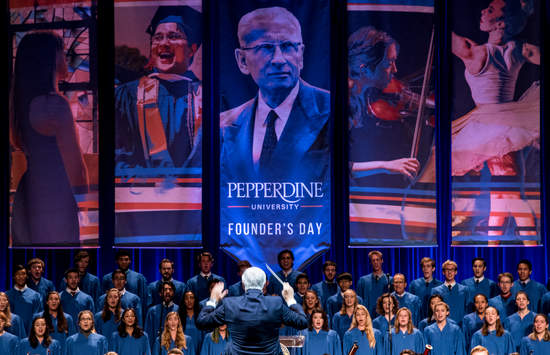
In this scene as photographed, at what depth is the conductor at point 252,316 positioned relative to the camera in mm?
4855

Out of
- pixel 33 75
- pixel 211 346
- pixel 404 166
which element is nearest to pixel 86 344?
pixel 211 346

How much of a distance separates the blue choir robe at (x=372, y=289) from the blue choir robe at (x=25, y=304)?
3.46 m

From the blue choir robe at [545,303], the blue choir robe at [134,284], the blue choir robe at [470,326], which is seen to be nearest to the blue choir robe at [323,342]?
the blue choir robe at [470,326]

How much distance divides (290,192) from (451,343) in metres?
2.69

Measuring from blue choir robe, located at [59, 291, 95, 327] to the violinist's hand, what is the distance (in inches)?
148

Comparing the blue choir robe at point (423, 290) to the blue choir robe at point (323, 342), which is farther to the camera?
the blue choir robe at point (423, 290)

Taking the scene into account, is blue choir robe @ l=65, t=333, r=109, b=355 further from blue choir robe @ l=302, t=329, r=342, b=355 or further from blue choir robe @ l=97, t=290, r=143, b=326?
blue choir robe @ l=302, t=329, r=342, b=355

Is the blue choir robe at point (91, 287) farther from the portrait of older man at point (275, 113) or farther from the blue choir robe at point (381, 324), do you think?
the blue choir robe at point (381, 324)

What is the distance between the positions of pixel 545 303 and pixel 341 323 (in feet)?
7.22

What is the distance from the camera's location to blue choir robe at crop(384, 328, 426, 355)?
867 centimetres

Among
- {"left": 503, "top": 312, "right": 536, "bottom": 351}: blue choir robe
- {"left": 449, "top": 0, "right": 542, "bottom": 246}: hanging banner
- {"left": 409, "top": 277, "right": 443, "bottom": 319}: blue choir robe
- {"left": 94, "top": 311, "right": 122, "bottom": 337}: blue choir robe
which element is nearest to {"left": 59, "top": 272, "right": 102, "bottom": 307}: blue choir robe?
{"left": 94, "top": 311, "right": 122, "bottom": 337}: blue choir robe

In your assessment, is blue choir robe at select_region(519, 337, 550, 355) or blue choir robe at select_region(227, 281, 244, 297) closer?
blue choir robe at select_region(519, 337, 550, 355)

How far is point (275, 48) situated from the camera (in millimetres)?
10477

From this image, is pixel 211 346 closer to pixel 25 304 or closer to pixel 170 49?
pixel 25 304
